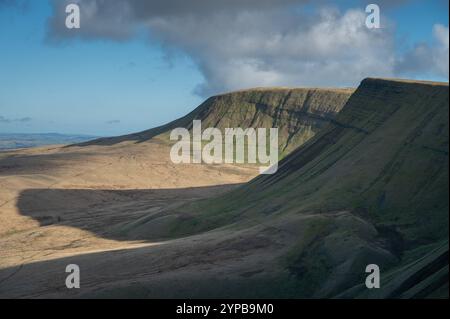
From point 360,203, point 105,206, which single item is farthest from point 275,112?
point 360,203

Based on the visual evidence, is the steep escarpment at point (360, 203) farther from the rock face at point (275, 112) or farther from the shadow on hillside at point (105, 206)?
the rock face at point (275, 112)

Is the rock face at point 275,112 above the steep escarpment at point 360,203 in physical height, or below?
above

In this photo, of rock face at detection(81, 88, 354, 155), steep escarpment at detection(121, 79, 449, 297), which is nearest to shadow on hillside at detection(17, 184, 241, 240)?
steep escarpment at detection(121, 79, 449, 297)

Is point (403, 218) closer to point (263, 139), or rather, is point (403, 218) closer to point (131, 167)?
point (131, 167)

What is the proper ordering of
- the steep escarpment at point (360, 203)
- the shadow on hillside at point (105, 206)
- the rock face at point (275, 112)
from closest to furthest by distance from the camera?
the steep escarpment at point (360, 203) → the shadow on hillside at point (105, 206) → the rock face at point (275, 112)

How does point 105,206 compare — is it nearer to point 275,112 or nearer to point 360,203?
point 360,203

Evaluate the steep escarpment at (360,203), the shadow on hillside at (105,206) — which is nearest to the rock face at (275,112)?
the shadow on hillside at (105,206)
